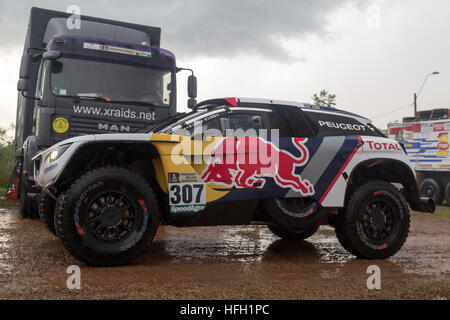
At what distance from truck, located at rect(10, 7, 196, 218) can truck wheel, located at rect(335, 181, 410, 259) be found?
3.46 m

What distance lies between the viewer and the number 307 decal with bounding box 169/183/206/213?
492 centimetres

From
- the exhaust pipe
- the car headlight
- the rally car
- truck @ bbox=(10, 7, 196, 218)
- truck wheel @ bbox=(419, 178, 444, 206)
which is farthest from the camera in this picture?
truck wheel @ bbox=(419, 178, 444, 206)

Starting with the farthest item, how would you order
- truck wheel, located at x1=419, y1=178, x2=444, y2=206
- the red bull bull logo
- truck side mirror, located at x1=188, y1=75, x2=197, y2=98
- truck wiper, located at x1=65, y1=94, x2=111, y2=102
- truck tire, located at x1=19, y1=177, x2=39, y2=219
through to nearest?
truck wheel, located at x1=419, y1=178, x2=444, y2=206 < truck tire, located at x1=19, y1=177, x2=39, y2=219 < truck side mirror, located at x1=188, y1=75, x2=197, y2=98 < truck wiper, located at x1=65, y1=94, x2=111, y2=102 < the red bull bull logo

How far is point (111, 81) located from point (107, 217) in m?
3.78

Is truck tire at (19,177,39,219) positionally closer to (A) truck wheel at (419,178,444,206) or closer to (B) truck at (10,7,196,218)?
(B) truck at (10,7,196,218)

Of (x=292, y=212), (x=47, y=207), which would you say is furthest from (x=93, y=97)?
(x=292, y=212)

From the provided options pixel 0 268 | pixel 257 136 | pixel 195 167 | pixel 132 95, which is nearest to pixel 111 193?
pixel 195 167

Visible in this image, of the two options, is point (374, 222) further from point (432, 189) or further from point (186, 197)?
point (432, 189)

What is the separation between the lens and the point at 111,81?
7855mm

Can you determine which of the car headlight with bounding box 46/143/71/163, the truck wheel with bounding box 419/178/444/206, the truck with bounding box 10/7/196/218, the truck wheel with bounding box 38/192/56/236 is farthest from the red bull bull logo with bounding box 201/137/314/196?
the truck wheel with bounding box 419/178/444/206

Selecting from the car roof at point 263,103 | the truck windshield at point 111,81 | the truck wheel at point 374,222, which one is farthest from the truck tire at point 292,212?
the truck windshield at point 111,81

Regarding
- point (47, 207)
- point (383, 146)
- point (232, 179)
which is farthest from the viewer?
point (47, 207)
